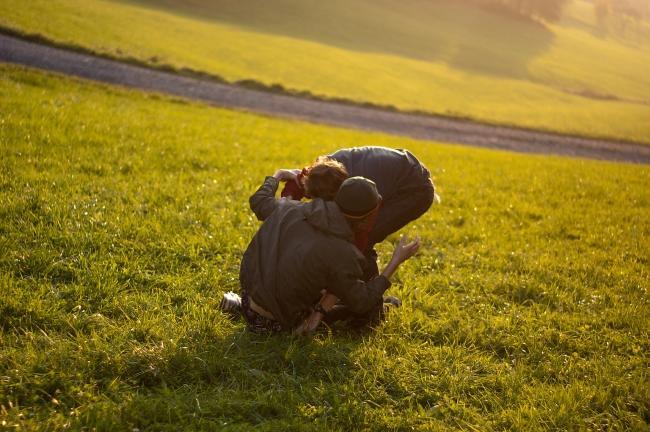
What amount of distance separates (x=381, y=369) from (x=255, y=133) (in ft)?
44.7

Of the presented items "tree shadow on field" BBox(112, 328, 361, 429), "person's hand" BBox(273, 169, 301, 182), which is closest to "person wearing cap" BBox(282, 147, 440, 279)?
"person's hand" BBox(273, 169, 301, 182)

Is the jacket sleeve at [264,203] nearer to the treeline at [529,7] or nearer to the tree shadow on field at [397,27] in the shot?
the tree shadow on field at [397,27]

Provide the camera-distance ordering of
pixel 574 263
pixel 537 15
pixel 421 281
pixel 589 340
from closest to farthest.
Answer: pixel 589 340 < pixel 421 281 < pixel 574 263 < pixel 537 15

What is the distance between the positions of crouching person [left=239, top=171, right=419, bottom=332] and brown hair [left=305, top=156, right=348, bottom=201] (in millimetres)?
181

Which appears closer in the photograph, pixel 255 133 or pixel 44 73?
pixel 255 133

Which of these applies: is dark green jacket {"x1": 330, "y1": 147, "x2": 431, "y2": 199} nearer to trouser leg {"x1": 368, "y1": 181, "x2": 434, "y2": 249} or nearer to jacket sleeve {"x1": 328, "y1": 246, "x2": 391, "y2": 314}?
trouser leg {"x1": 368, "y1": 181, "x2": 434, "y2": 249}

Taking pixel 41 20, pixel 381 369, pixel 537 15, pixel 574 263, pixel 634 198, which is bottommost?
pixel 381 369

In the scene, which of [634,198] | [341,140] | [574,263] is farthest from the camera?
[341,140]

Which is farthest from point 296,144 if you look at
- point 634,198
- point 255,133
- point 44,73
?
point 44,73

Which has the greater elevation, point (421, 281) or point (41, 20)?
point (41, 20)

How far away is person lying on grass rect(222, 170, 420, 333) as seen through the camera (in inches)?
187

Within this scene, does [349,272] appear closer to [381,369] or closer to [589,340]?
[381,369]

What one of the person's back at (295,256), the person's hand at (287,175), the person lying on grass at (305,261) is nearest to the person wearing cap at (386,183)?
the person's hand at (287,175)

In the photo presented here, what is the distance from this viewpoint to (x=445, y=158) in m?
18.7
